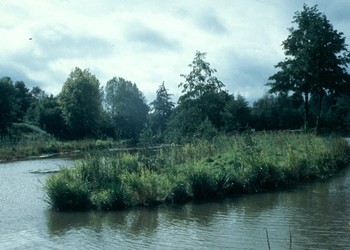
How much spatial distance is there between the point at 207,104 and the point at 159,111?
63436 millimetres

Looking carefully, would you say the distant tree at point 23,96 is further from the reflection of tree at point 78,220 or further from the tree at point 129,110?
the reflection of tree at point 78,220

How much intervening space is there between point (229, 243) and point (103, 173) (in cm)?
823

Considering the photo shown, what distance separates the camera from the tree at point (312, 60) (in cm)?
3625

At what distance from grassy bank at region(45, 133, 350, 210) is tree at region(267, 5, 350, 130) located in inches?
553

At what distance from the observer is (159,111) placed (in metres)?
104

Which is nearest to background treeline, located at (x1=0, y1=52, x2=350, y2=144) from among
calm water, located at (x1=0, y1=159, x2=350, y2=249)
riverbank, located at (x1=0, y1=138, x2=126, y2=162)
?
riverbank, located at (x1=0, y1=138, x2=126, y2=162)

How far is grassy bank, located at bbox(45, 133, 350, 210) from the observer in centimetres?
1648

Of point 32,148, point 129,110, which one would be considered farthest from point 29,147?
point 129,110

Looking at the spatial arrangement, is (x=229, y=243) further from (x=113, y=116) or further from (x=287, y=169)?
(x=113, y=116)

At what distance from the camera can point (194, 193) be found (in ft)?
56.5

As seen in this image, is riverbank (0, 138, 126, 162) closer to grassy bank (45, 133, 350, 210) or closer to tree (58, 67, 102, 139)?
tree (58, 67, 102, 139)

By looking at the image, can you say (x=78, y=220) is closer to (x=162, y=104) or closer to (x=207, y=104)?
(x=207, y=104)

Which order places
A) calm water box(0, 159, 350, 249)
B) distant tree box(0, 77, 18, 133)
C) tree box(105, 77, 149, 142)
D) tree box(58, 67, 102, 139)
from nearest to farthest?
calm water box(0, 159, 350, 249) < distant tree box(0, 77, 18, 133) < tree box(58, 67, 102, 139) < tree box(105, 77, 149, 142)

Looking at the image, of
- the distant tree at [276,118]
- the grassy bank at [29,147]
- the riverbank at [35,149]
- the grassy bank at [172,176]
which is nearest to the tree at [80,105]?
the grassy bank at [29,147]
